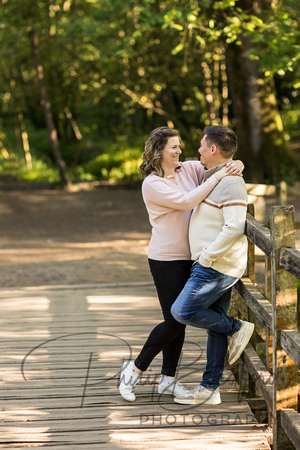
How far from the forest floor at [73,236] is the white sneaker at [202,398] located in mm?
4253

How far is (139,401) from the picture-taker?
4.31 metres

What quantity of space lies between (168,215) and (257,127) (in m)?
13.7

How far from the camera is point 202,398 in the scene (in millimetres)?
4219

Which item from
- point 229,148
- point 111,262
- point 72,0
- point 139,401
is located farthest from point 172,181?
point 72,0

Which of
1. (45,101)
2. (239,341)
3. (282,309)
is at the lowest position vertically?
(239,341)

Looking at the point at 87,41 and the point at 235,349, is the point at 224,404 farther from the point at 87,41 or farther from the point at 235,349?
the point at 87,41

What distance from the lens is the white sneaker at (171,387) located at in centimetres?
429

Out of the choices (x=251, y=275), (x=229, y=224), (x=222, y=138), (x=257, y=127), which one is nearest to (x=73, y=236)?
(x=257, y=127)

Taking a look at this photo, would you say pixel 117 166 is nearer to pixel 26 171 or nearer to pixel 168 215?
pixel 26 171

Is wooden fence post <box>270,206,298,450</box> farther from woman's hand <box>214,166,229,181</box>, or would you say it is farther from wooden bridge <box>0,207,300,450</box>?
woman's hand <box>214,166,229,181</box>

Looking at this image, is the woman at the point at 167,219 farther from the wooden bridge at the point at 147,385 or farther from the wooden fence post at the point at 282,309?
the wooden fence post at the point at 282,309

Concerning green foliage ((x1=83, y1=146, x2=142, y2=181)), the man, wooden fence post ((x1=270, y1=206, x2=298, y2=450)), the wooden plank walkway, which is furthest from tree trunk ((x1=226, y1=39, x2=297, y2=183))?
wooden fence post ((x1=270, y1=206, x2=298, y2=450))

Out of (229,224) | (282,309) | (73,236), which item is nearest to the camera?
(282,309)

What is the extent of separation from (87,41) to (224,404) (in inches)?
671
